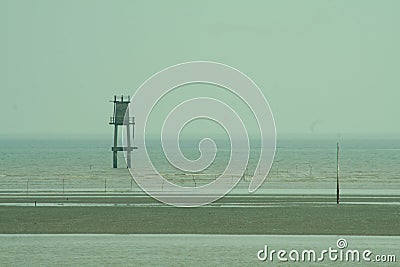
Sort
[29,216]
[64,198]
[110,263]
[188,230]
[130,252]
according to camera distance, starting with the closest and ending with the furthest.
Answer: [110,263], [130,252], [188,230], [29,216], [64,198]

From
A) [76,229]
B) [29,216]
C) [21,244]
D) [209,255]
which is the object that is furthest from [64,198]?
[209,255]

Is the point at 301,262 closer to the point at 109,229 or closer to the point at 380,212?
the point at 109,229

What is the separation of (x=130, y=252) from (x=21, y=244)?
16.7ft

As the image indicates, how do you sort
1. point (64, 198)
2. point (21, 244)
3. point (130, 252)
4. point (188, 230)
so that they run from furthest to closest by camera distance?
point (64, 198) < point (188, 230) < point (21, 244) < point (130, 252)

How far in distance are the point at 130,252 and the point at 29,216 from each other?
47.6 feet

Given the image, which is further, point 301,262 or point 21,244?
point 21,244

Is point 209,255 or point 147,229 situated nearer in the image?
point 209,255

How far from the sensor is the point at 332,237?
129 feet

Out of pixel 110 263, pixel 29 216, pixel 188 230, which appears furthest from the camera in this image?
pixel 29 216

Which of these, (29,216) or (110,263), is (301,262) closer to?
(110,263)

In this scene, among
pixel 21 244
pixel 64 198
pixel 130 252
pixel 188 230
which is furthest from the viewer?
pixel 64 198

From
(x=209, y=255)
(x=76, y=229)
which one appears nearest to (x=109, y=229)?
(x=76, y=229)

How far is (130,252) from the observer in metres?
34.9

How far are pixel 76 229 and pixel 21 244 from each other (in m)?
5.49
